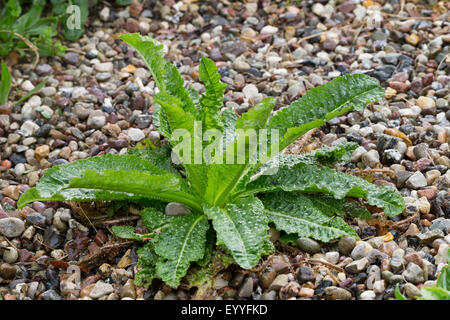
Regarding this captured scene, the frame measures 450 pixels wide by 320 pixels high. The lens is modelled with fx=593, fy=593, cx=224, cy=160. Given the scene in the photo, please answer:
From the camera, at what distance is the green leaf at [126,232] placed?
7.99 ft

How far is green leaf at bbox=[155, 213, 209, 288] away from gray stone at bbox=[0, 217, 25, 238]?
0.71 m

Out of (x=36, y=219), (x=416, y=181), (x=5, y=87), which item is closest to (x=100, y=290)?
(x=36, y=219)

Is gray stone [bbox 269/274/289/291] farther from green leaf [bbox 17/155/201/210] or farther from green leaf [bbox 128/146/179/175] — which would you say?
green leaf [bbox 128/146/179/175]

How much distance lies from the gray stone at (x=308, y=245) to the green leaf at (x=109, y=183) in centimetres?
45

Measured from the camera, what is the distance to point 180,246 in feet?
7.66

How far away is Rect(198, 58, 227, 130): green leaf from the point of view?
2529mm

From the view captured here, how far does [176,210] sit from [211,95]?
521 mm

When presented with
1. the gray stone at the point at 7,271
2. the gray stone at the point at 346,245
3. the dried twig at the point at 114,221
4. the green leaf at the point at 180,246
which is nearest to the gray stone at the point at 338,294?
the gray stone at the point at 346,245

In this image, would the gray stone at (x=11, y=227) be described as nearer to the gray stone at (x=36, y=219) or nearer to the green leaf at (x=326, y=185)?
the gray stone at (x=36, y=219)

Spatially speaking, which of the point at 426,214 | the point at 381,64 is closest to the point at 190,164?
the point at 426,214

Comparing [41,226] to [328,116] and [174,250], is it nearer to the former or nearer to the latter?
[174,250]

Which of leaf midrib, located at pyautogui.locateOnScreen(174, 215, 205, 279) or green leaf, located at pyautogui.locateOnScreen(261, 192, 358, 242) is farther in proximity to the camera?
green leaf, located at pyautogui.locateOnScreen(261, 192, 358, 242)

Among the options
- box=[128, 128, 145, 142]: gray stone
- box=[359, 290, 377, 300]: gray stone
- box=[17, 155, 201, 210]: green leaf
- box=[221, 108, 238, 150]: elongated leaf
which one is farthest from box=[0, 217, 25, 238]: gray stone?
box=[359, 290, 377, 300]: gray stone

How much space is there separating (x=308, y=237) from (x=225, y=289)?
1.36 ft
